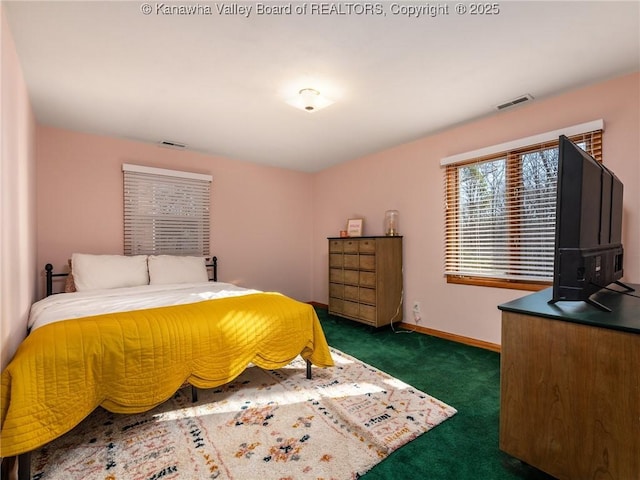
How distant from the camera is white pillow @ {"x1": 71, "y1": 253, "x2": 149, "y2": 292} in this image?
2.89m

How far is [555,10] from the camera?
1599 millimetres

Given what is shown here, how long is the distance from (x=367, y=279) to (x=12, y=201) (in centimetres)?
307

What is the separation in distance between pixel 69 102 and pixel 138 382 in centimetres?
244

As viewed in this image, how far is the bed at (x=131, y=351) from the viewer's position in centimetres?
135

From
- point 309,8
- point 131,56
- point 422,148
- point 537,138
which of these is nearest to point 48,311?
point 131,56

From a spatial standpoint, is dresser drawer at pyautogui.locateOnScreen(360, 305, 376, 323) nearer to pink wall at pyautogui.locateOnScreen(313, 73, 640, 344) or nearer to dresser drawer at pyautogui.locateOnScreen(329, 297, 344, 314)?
dresser drawer at pyautogui.locateOnScreen(329, 297, 344, 314)

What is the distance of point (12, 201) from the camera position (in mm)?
1765

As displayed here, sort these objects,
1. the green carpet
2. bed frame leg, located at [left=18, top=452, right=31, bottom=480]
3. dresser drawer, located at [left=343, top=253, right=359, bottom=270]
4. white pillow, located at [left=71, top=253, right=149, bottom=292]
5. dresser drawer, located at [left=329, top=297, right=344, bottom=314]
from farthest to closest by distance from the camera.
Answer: dresser drawer, located at [left=329, top=297, right=344, bottom=314]
dresser drawer, located at [left=343, top=253, right=359, bottom=270]
white pillow, located at [left=71, top=253, right=149, bottom=292]
the green carpet
bed frame leg, located at [left=18, top=452, right=31, bottom=480]

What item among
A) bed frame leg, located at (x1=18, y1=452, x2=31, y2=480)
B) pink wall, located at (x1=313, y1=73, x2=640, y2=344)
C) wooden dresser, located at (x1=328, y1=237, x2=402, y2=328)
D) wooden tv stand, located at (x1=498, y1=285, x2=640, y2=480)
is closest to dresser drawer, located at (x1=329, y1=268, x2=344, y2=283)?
wooden dresser, located at (x1=328, y1=237, x2=402, y2=328)

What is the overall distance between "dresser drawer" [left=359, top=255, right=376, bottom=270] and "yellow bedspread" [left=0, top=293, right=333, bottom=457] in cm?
142

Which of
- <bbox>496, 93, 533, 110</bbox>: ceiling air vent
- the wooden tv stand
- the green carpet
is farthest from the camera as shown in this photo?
<bbox>496, 93, 533, 110</bbox>: ceiling air vent

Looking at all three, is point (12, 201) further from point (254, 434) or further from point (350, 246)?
point (350, 246)

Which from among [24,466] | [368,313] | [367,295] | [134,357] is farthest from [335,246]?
[24,466]

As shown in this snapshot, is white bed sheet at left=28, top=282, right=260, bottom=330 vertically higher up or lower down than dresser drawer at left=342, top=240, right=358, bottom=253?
lower down
